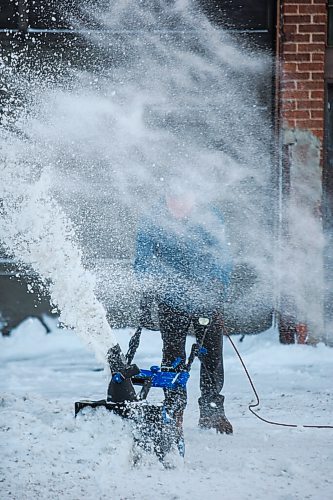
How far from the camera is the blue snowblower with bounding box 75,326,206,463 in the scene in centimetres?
374

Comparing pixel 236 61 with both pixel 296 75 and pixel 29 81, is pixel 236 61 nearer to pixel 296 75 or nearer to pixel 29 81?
pixel 296 75

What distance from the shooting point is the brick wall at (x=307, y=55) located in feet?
22.2

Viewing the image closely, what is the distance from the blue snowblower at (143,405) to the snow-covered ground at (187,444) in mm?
74

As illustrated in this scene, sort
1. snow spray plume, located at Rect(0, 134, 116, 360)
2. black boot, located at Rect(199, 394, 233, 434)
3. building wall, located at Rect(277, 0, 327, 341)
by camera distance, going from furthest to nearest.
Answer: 1. building wall, located at Rect(277, 0, 327, 341)
2. snow spray plume, located at Rect(0, 134, 116, 360)
3. black boot, located at Rect(199, 394, 233, 434)

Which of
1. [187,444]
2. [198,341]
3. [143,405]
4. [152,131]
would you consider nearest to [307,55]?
[152,131]

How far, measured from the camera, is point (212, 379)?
467 centimetres

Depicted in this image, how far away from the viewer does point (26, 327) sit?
7.21 m

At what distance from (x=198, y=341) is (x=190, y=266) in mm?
588

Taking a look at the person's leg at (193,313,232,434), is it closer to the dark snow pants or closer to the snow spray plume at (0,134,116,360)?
the dark snow pants

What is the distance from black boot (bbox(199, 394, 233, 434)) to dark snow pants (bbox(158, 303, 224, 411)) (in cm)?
4

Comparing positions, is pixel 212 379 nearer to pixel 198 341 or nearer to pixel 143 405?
pixel 198 341

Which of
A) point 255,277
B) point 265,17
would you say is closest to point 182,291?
point 255,277

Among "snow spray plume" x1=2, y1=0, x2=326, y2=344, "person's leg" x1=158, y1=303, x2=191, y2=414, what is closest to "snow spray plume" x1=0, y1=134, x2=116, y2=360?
"snow spray plume" x1=2, y1=0, x2=326, y2=344

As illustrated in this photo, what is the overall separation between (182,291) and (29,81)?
3199mm
